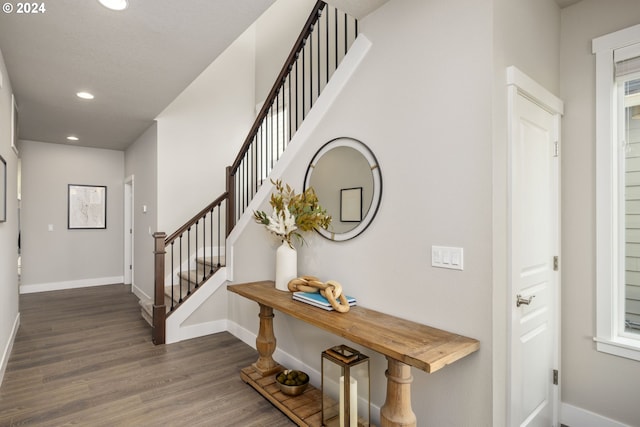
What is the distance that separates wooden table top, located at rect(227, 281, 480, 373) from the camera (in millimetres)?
1481

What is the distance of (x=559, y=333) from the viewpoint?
224 centimetres

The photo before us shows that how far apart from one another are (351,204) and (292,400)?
142 cm

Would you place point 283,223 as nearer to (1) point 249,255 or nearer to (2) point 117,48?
(1) point 249,255

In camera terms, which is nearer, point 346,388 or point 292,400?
point 346,388

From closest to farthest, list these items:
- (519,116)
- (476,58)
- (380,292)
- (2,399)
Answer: (476,58) → (519,116) → (380,292) → (2,399)

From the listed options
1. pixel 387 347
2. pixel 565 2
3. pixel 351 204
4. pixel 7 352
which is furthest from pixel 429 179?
pixel 7 352

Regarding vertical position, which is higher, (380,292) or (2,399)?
(380,292)

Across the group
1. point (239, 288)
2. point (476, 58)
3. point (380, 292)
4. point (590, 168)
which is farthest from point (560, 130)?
point (239, 288)

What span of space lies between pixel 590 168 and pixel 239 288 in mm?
2632

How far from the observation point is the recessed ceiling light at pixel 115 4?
7.02 feet

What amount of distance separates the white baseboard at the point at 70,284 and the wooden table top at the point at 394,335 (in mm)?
5691

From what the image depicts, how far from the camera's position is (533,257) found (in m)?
2.00

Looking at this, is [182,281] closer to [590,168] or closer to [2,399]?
[2,399]

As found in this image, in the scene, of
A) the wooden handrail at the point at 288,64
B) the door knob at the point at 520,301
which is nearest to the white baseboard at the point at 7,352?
the wooden handrail at the point at 288,64
